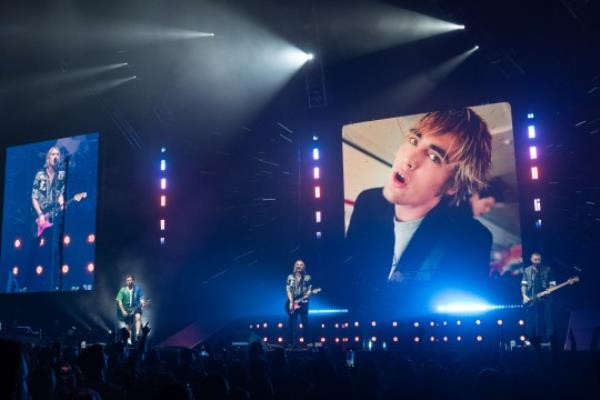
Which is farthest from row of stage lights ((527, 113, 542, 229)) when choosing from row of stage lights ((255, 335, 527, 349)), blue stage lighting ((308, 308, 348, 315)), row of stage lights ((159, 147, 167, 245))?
row of stage lights ((159, 147, 167, 245))

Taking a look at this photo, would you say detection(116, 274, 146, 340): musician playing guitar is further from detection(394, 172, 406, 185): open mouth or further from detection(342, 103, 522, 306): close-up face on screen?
detection(394, 172, 406, 185): open mouth

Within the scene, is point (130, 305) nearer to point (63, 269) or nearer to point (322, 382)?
point (63, 269)

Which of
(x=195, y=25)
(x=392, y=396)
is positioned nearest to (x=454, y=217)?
(x=195, y=25)

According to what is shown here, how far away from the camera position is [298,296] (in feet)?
42.8

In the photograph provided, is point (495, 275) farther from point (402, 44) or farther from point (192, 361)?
point (192, 361)

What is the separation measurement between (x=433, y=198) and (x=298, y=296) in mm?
3671

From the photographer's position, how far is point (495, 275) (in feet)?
42.9

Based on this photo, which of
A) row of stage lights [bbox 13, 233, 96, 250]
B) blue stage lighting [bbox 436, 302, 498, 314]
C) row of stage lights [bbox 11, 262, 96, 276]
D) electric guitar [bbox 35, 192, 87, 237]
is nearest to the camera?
blue stage lighting [bbox 436, 302, 498, 314]

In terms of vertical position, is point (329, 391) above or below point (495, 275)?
below

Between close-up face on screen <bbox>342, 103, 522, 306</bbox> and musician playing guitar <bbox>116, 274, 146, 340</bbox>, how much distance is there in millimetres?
5071

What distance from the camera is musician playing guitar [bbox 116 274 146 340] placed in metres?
14.8

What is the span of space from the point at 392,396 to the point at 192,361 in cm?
290

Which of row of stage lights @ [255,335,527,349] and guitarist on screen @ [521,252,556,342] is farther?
row of stage lights @ [255,335,527,349]

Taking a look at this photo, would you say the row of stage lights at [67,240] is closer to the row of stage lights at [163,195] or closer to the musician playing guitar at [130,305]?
the row of stage lights at [163,195]
